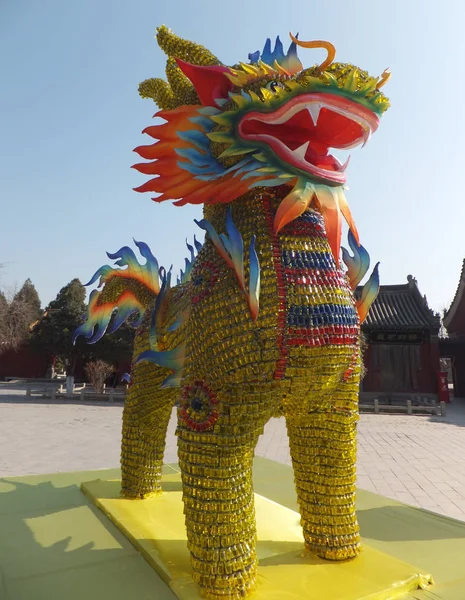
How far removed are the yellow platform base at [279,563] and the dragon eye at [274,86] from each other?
6.53ft

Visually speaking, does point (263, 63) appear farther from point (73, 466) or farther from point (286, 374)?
point (73, 466)

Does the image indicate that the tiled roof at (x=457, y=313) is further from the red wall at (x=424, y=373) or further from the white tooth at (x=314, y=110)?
the white tooth at (x=314, y=110)

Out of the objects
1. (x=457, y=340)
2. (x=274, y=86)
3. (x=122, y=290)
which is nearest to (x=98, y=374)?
(x=122, y=290)

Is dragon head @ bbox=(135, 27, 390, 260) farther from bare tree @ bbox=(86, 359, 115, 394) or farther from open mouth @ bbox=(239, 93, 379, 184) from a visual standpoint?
bare tree @ bbox=(86, 359, 115, 394)

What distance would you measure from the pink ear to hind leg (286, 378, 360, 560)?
4.60 ft

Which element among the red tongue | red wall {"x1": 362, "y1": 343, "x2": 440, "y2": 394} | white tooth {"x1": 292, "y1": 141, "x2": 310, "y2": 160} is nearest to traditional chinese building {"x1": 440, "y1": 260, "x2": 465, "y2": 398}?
red wall {"x1": 362, "y1": 343, "x2": 440, "y2": 394}

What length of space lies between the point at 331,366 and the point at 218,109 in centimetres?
118

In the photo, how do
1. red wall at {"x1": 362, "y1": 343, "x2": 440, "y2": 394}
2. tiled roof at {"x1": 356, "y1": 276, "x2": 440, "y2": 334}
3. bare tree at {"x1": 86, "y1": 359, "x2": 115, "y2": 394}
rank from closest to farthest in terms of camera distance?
tiled roof at {"x1": 356, "y1": 276, "x2": 440, "y2": 334} < red wall at {"x1": 362, "y1": 343, "x2": 440, "y2": 394} < bare tree at {"x1": 86, "y1": 359, "x2": 115, "y2": 394}

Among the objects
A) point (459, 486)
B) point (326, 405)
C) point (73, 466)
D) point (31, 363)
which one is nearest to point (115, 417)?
point (73, 466)

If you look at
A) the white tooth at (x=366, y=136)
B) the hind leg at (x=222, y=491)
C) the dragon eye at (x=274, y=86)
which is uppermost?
the dragon eye at (x=274, y=86)

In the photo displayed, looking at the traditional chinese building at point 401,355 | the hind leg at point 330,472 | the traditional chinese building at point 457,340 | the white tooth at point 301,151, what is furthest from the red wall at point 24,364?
the white tooth at point 301,151

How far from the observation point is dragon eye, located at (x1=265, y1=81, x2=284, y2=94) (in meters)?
1.81

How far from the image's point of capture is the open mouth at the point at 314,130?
1727mm

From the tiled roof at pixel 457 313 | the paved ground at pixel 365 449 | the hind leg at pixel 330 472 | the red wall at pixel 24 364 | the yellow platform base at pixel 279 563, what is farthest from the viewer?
the red wall at pixel 24 364
